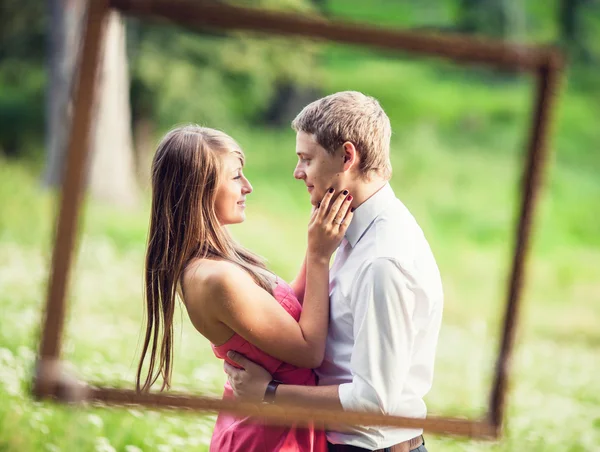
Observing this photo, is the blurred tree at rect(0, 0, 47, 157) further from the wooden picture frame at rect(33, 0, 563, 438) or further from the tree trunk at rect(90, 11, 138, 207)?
the wooden picture frame at rect(33, 0, 563, 438)

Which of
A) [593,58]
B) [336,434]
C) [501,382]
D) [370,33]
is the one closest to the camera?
[370,33]

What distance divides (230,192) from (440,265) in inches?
253

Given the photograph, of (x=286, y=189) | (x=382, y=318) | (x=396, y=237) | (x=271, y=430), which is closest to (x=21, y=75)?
(x=286, y=189)

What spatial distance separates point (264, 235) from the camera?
7.80 meters

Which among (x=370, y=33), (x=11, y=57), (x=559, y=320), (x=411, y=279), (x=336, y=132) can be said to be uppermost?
(x=11, y=57)

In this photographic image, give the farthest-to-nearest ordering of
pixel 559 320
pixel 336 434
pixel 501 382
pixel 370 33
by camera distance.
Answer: pixel 559 320 < pixel 336 434 < pixel 501 382 < pixel 370 33

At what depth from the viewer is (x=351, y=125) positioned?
6.19ft

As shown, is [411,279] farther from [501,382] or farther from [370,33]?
[370,33]

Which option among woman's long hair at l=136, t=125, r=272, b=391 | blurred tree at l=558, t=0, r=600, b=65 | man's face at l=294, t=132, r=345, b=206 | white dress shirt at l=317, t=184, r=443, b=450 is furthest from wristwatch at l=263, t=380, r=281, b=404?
blurred tree at l=558, t=0, r=600, b=65

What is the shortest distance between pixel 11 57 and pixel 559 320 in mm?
7488

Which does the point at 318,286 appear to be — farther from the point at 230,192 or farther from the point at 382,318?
the point at 230,192

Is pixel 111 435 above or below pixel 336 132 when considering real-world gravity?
below

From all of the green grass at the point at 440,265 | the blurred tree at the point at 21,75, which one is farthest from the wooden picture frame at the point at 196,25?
the blurred tree at the point at 21,75

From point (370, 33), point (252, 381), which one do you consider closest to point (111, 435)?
point (252, 381)
